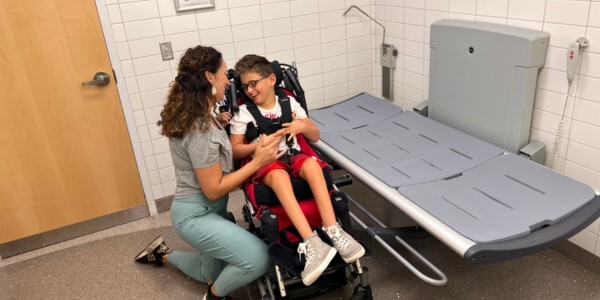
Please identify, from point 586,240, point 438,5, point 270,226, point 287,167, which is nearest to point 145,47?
point 287,167

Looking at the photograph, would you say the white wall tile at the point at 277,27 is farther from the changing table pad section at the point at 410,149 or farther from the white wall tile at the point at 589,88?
the white wall tile at the point at 589,88

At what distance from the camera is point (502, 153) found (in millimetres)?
2354

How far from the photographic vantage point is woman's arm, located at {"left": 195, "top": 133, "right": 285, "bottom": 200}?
197 centimetres

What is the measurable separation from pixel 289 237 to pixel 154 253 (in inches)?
40.1

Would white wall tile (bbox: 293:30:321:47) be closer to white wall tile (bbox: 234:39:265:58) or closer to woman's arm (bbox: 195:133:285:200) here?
white wall tile (bbox: 234:39:265:58)

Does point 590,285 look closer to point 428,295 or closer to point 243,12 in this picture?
point 428,295

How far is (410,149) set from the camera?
2.53 m

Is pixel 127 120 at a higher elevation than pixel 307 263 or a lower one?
higher

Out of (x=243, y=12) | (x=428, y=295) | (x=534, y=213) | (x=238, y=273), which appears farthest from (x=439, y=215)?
(x=243, y=12)

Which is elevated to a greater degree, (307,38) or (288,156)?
(307,38)

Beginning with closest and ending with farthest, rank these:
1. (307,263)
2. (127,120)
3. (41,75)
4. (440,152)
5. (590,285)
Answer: (307,263) → (590,285) → (440,152) → (41,75) → (127,120)

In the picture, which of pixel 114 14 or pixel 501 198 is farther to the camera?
pixel 114 14

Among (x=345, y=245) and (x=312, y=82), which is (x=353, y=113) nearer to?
(x=312, y=82)

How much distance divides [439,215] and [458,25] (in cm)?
125
